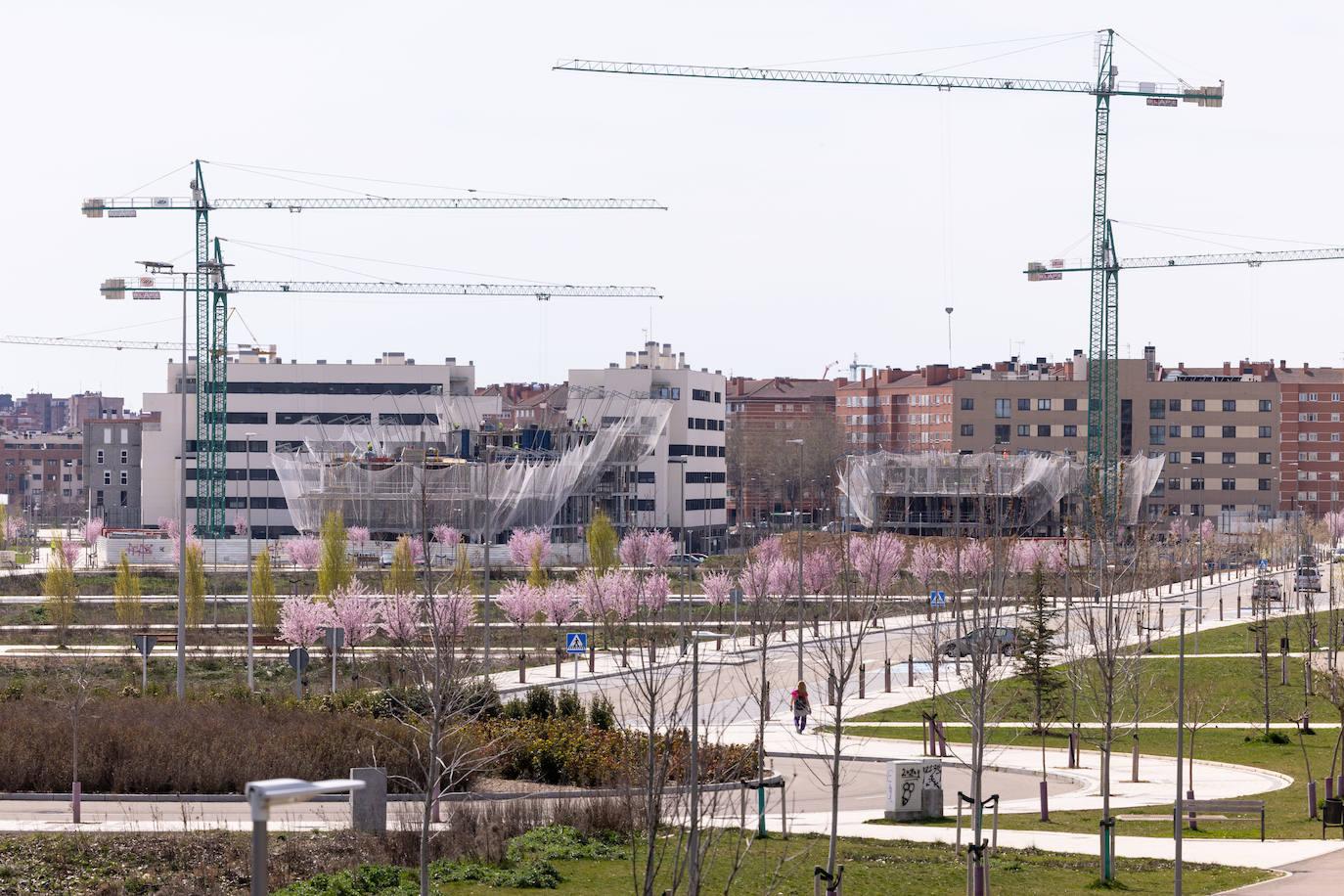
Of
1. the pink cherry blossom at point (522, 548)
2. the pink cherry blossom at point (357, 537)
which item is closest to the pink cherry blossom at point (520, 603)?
the pink cherry blossom at point (522, 548)

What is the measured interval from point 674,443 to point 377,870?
4386 inches

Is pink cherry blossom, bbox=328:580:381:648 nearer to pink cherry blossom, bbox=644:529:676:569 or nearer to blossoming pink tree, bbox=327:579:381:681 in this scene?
blossoming pink tree, bbox=327:579:381:681

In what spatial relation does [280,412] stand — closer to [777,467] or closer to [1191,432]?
[777,467]

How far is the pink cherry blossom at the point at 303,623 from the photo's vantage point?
51.6m

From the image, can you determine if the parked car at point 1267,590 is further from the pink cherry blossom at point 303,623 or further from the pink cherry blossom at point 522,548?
the pink cherry blossom at point 522,548

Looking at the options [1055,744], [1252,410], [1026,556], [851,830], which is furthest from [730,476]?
[851,830]

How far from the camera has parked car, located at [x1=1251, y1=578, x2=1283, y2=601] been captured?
Result: 63.2 m

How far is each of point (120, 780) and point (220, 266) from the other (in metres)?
14.9

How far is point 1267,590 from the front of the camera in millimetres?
64688

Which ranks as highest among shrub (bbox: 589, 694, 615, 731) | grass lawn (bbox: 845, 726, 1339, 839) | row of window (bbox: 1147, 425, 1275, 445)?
row of window (bbox: 1147, 425, 1275, 445)

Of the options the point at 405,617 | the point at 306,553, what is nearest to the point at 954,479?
the point at 306,553

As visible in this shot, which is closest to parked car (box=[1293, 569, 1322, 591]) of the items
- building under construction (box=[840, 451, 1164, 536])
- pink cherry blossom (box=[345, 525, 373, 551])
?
building under construction (box=[840, 451, 1164, 536])

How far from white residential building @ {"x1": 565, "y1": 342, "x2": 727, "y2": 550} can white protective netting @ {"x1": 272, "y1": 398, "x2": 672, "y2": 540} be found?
4.19 m

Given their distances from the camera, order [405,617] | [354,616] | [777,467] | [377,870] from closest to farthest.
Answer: [377,870]
[405,617]
[354,616]
[777,467]
